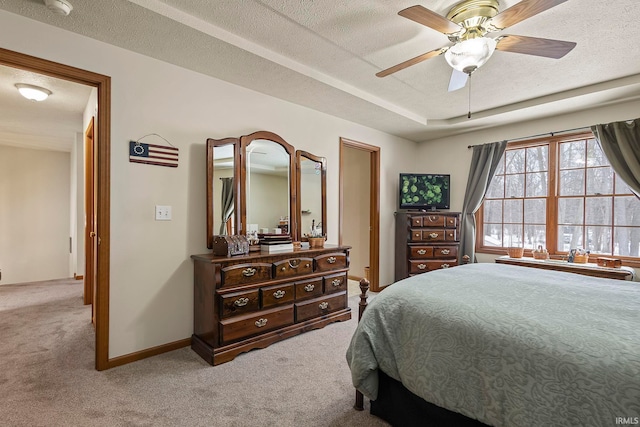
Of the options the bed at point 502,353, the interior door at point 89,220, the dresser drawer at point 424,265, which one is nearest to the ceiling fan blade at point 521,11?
the bed at point 502,353

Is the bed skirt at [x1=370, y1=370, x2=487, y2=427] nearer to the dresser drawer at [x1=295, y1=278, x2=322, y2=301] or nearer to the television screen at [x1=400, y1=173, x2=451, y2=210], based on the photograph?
the dresser drawer at [x1=295, y1=278, x2=322, y2=301]

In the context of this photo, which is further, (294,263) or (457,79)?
(294,263)

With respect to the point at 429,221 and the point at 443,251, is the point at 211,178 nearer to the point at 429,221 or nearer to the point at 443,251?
the point at 429,221

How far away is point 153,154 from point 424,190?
3662 mm

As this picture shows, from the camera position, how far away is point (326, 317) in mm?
3080

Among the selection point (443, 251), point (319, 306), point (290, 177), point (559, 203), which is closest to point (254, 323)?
point (319, 306)

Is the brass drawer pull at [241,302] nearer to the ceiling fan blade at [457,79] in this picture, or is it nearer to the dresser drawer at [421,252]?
the ceiling fan blade at [457,79]

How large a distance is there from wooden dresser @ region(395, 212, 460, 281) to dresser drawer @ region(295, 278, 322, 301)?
1.87 m

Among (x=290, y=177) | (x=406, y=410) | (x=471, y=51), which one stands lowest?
(x=406, y=410)

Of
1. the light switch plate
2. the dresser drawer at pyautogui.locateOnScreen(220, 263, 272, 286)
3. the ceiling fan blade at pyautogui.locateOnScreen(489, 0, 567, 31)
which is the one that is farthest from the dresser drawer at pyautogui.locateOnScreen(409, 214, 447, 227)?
the light switch plate

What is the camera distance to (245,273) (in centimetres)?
250

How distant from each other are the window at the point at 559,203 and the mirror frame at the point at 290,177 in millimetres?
2975

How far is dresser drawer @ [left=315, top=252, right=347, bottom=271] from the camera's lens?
121 inches

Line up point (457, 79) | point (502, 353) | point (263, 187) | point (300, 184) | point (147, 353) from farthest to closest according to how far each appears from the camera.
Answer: point (300, 184), point (263, 187), point (457, 79), point (147, 353), point (502, 353)
